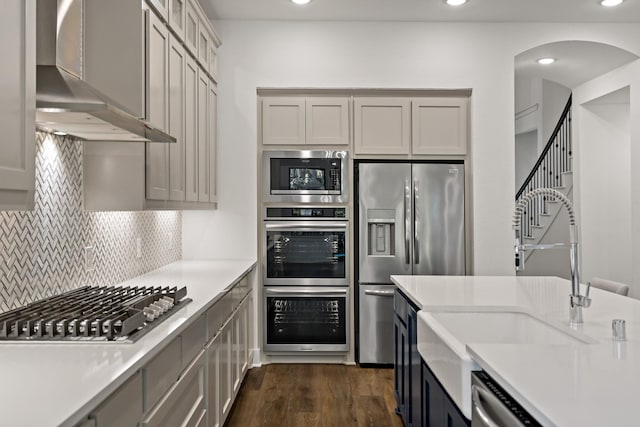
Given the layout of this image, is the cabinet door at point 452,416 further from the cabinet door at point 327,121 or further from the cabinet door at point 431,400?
the cabinet door at point 327,121

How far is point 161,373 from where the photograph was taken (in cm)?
179

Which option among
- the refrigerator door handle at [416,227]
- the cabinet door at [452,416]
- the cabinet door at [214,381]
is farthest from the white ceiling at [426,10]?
the cabinet door at [452,416]

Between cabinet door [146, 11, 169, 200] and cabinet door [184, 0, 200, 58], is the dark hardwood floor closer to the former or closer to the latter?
cabinet door [146, 11, 169, 200]

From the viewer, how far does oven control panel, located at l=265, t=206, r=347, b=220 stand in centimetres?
442

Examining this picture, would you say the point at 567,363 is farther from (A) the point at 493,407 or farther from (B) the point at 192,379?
(B) the point at 192,379

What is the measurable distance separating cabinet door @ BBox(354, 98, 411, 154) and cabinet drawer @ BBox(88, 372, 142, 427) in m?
3.22

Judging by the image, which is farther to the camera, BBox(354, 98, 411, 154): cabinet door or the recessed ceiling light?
the recessed ceiling light

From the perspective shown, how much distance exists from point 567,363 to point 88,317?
1.55m

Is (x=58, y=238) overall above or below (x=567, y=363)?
above

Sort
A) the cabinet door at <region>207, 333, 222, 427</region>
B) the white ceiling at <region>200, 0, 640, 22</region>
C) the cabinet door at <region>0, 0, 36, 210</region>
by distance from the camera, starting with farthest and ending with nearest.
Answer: the white ceiling at <region>200, 0, 640, 22</region> → the cabinet door at <region>207, 333, 222, 427</region> → the cabinet door at <region>0, 0, 36, 210</region>

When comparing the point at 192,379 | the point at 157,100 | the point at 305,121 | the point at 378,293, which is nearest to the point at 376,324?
the point at 378,293

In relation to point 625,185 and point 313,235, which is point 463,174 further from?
point 625,185

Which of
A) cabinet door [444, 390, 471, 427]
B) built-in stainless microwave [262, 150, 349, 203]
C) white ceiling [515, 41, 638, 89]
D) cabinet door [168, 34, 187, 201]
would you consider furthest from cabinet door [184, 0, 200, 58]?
white ceiling [515, 41, 638, 89]

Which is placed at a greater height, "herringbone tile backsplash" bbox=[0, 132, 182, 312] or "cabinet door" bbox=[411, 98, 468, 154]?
"cabinet door" bbox=[411, 98, 468, 154]
